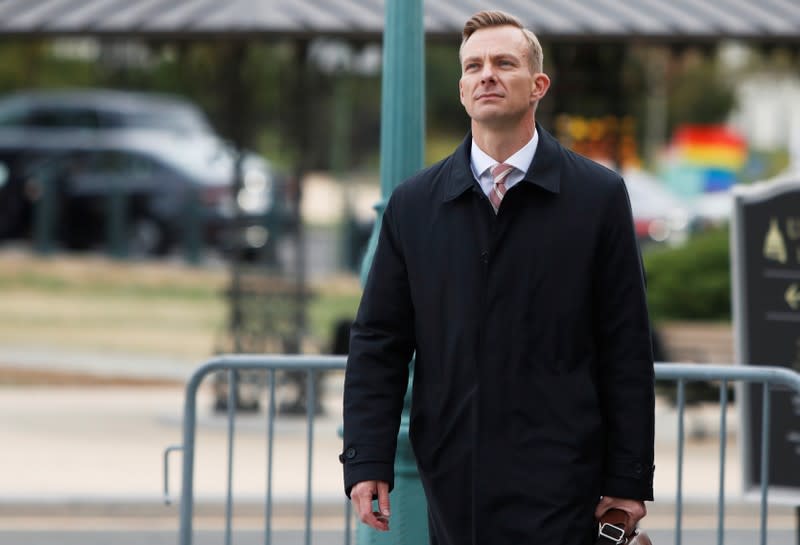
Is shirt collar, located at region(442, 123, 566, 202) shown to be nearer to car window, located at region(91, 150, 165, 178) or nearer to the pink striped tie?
the pink striped tie

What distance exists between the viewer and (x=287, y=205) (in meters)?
21.3

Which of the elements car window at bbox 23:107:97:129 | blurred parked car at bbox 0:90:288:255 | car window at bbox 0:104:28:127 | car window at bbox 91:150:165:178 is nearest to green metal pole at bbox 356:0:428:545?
blurred parked car at bbox 0:90:288:255

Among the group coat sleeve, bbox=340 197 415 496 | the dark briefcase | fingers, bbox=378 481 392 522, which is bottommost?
the dark briefcase

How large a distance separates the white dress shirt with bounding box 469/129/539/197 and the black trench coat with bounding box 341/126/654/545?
0.08ft

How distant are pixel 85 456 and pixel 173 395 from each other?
9.61 feet

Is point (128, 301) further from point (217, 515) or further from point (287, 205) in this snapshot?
point (217, 515)

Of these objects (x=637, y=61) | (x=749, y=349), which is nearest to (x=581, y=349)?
(x=749, y=349)

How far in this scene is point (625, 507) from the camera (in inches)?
143

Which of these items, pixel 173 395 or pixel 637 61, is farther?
pixel 637 61

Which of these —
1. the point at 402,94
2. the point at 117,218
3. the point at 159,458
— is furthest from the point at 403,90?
the point at 117,218

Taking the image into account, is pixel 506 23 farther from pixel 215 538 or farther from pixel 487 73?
pixel 215 538

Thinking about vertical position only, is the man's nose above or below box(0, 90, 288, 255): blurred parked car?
below

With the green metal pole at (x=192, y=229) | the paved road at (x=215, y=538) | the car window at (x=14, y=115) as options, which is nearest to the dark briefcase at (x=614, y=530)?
the paved road at (x=215, y=538)

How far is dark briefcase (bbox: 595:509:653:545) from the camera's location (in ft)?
11.9
